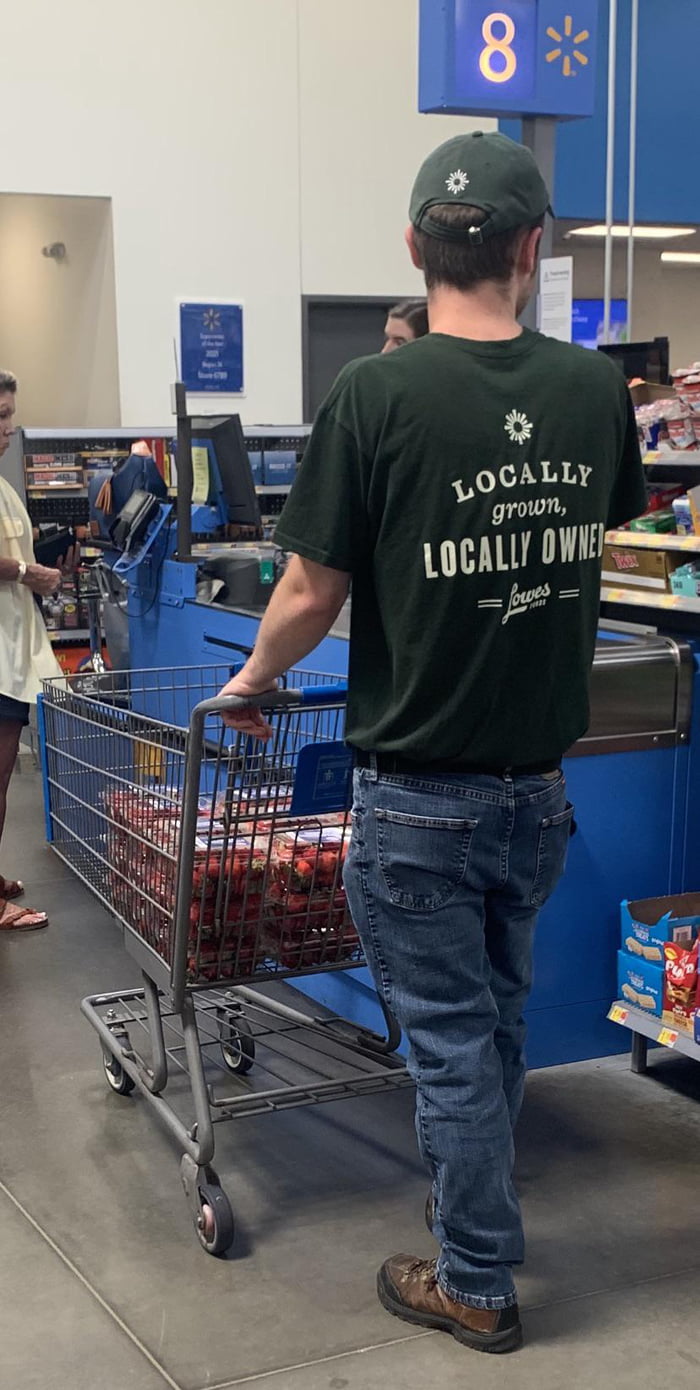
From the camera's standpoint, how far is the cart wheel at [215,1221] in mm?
2564

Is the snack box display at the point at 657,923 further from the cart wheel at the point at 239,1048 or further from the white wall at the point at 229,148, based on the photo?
the white wall at the point at 229,148

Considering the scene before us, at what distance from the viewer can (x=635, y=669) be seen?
3.27m

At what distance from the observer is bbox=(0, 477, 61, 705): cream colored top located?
443cm

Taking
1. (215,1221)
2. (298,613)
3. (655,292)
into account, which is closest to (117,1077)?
(215,1221)

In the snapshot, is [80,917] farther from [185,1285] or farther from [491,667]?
[491,667]

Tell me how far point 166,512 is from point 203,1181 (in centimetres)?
383

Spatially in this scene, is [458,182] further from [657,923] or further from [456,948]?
[657,923]

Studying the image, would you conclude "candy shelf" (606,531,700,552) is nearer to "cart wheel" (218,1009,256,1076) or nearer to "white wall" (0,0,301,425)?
"cart wheel" (218,1009,256,1076)

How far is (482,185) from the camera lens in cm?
204

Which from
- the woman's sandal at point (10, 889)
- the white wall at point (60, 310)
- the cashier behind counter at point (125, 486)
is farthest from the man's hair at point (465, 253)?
the white wall at point (60, 310)

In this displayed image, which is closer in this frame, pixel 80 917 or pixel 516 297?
pixel 516 297

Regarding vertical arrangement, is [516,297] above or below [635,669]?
above

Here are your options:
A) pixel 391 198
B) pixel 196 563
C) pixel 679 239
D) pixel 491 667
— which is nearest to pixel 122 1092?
pixel 491 667

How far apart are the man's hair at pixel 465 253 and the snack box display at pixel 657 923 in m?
1.63
